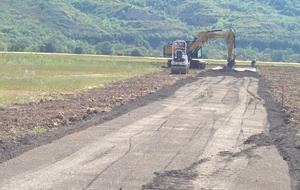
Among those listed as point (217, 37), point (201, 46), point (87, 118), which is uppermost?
point (217, 37)

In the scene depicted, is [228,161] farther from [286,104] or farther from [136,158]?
[286,104]

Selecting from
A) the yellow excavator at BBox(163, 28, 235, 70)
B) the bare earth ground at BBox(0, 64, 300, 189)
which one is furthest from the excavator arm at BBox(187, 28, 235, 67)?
the bare earth ground at BBox(0, 64, 300, 189)

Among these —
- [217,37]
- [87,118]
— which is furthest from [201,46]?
[87,118]

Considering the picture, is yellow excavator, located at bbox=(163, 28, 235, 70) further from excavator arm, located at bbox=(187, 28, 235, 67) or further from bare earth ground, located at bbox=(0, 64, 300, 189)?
bare earth ground, located at bbox=(0, 64, 300, 189)

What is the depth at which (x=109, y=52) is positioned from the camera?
155500mm

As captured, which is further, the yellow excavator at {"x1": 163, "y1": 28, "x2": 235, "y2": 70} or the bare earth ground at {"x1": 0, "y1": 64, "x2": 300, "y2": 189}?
the yellow excavator at {"x1": 163, "y1": 28, "x2": 235, "y2": 70}

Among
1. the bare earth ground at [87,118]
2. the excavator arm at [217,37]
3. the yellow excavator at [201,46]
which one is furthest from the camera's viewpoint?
the yellow excavator at [201,46]

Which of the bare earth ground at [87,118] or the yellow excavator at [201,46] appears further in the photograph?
the yellow excavator at [201,46]

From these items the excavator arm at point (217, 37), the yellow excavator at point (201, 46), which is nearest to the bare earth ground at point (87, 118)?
the excavator arm at point (217, 37)

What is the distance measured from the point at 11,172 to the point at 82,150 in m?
2.70

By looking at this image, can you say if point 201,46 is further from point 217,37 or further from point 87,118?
point 87,118

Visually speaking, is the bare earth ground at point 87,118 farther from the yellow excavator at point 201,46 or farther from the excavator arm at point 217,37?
the yellow excavator at point 201,46

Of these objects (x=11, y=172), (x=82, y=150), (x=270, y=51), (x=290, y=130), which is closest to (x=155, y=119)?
(x=290, y=130)

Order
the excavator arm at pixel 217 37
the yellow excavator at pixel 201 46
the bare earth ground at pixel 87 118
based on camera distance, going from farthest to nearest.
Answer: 1. the yellow excavator at pixel 201 46
2. the excavator arm at pixel 217 37
3. the bare earth ground at pixel 87 118
